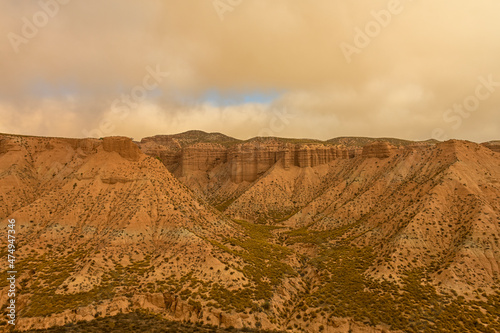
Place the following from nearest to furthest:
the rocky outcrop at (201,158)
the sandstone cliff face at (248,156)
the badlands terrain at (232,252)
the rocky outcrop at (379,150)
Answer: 1. the badlands terrain at (232,252)
2. the rocky outcrop at (379,150)
3. the sandstone cliff face at (248,156)
4. the rocky outcrop at (201,158)

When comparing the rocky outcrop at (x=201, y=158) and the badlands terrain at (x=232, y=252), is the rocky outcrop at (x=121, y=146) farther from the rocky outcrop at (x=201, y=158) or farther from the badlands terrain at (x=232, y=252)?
the rocky outcrop at (x=201, y=158)

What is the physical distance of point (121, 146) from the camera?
6694 centimetres

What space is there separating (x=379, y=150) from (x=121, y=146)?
81605 millimetres

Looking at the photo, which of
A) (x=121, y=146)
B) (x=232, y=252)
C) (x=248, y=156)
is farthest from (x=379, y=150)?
(x=121, y=146)

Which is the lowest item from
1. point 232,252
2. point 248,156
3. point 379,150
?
point 232,252

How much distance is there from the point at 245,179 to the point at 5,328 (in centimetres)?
10359

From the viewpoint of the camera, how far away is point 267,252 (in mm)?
57875

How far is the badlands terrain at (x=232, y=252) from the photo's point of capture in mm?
38094

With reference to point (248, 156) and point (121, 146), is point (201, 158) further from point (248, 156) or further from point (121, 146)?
point (121, 146)

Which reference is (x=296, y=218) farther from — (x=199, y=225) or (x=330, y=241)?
(x=199, y=225)

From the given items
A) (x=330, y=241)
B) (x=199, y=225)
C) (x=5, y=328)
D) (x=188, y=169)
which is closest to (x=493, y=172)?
(x=330, y=241)

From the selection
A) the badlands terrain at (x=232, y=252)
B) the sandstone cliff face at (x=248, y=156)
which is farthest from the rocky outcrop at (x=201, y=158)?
the badlands terrain at (x=232, y=252)

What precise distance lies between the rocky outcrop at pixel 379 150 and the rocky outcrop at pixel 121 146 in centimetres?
7799

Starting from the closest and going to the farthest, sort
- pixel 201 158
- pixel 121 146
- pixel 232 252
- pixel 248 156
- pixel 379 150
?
1. pixel 232 252
2. pixel 121 146
3. pixel 379 150
4. pixel 248 156
5. pixel 201 158
